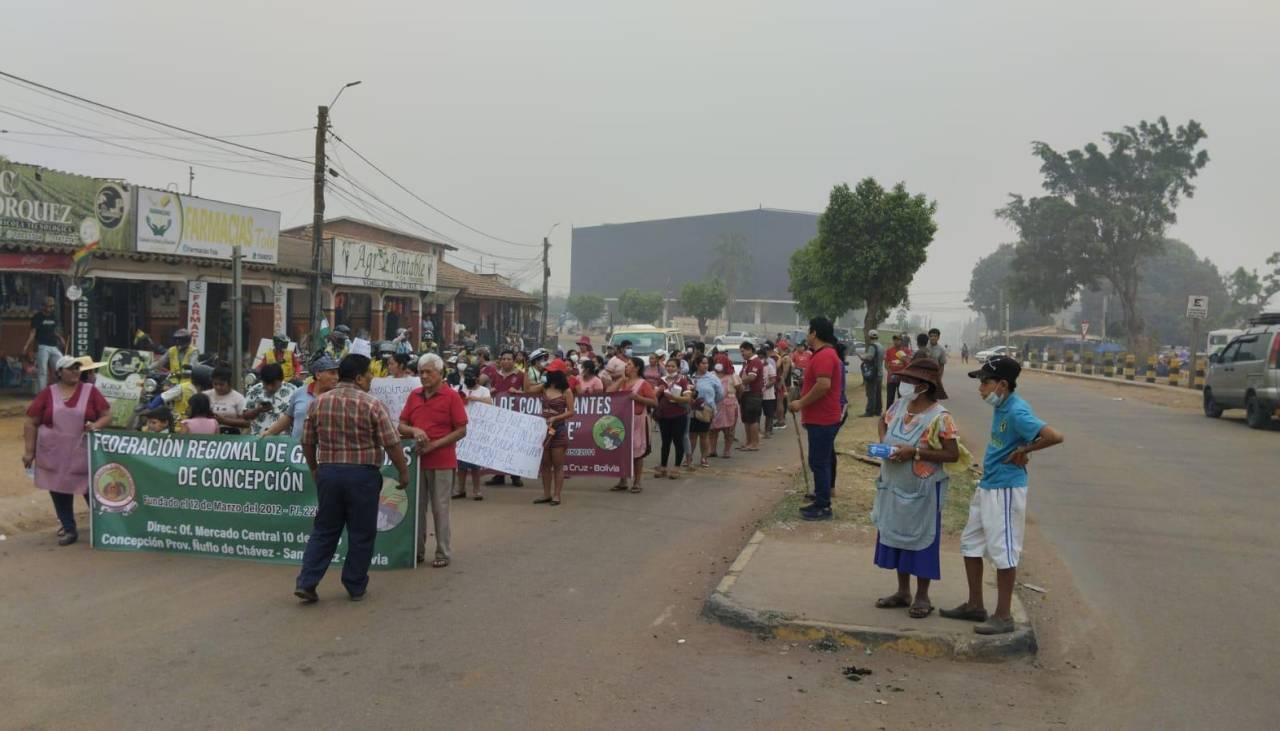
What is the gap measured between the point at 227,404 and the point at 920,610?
655 centimetres

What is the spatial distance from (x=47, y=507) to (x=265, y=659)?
660 cm

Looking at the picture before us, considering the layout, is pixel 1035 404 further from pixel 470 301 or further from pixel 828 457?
pixel 470 301

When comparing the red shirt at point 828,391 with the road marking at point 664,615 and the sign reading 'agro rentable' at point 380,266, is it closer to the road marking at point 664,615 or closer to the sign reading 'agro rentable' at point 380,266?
the road marking at point 664,615

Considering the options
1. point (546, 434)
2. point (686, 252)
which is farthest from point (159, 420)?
point (686, 252)

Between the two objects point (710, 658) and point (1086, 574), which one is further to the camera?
point (1086, 574)

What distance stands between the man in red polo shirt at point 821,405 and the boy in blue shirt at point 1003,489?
2835mm

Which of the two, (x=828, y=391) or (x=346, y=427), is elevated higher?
(x=828, y=391)

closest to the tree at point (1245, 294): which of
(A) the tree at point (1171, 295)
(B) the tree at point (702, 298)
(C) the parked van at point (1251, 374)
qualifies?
(A) the tree at point (1171, 295)

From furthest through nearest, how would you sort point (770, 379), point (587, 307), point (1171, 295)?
point (587, 307)
point (1171, 295)
point (770, 379)

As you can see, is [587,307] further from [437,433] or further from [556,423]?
[437,433]

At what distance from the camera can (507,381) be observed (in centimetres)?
1283

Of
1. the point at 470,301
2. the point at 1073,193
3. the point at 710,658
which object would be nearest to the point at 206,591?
the point at 710,658

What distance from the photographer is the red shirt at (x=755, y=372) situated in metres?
16.5

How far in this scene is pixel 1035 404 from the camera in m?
26.6
